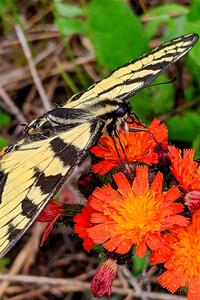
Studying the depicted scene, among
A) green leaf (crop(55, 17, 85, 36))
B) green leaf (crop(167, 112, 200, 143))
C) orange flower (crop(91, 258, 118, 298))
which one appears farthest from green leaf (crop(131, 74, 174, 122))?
orange flower (crop(91, 258, 118, 298))

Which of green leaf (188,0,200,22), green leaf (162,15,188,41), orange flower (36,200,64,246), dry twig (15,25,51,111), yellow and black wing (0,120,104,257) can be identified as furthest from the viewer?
dry twig (15,25,51,111)

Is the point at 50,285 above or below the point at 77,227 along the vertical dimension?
below

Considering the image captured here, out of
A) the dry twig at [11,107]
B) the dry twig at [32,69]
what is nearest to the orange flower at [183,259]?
the dry twig at [32,69]

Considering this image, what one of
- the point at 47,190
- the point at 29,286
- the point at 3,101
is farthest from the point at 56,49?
the point at 47,190

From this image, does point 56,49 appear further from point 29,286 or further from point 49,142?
point 49,142

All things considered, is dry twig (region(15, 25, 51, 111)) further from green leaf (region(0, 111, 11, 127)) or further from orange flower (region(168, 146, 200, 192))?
orange flower (region(168, 146, 200, 192))

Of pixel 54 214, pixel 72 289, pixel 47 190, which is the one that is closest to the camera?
pixel 47 190
